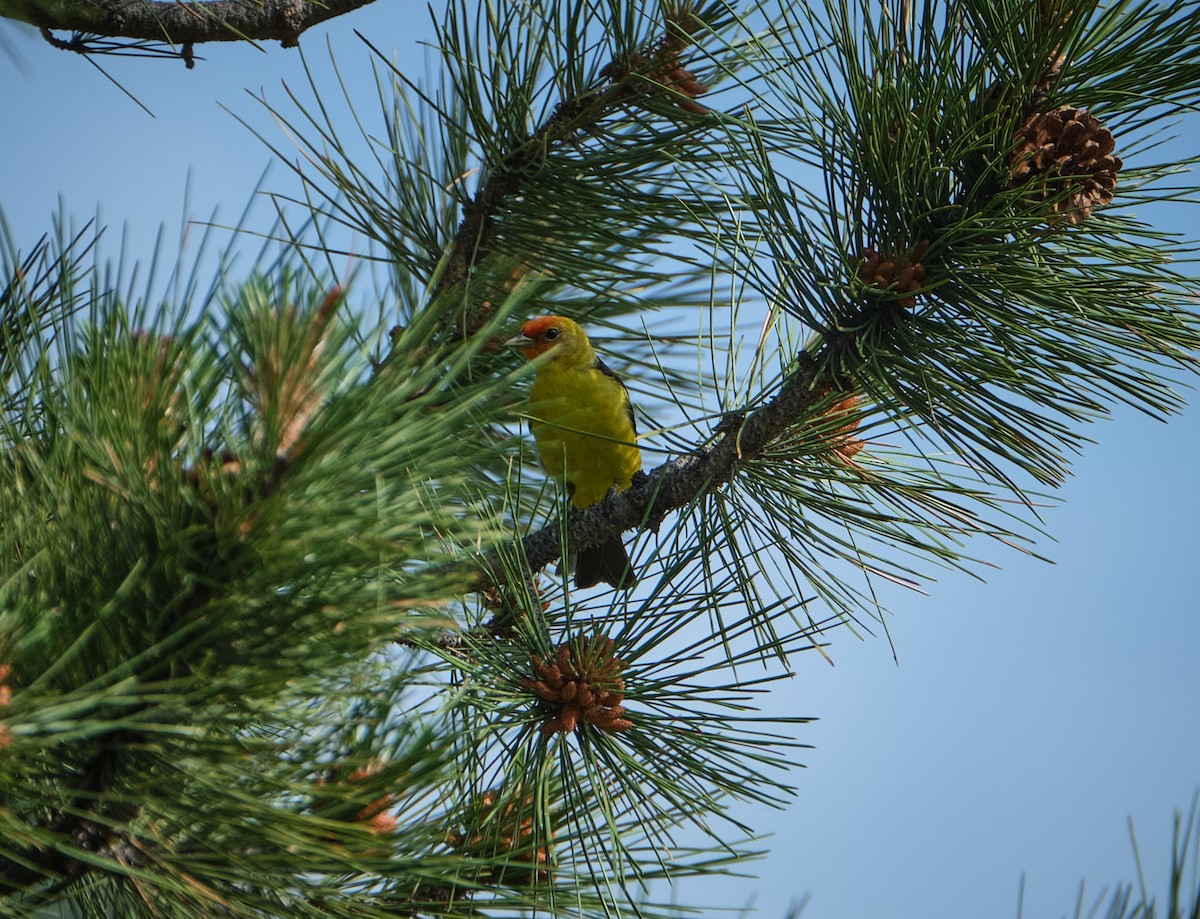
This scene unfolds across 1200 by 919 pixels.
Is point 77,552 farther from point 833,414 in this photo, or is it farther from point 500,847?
point 833,414

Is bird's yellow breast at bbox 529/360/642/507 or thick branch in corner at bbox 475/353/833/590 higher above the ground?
bird's yellow breast at bbox 529/360/642/507

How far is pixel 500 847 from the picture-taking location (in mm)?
1332

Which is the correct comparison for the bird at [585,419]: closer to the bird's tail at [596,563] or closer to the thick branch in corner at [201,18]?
the bird's tail at [596,563]

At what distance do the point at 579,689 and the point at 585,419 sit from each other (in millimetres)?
1392

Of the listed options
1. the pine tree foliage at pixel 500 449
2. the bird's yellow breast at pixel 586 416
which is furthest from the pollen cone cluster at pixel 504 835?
the bird's yellow breast at pixel 586 416

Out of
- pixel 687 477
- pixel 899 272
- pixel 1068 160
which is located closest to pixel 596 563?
pixel 687 477

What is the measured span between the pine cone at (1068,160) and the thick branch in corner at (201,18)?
107cm

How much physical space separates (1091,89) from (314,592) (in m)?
1.09

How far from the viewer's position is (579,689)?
1391 mm

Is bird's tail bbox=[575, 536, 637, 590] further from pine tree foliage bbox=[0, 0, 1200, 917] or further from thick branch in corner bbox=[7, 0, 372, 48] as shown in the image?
thick branch in corner bbox=[7, 0, 372, 48]

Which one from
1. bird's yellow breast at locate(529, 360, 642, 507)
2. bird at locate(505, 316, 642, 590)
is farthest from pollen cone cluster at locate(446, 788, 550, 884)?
bird's yellow breast at locate(529, 360, 642, 507)

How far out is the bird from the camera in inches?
101

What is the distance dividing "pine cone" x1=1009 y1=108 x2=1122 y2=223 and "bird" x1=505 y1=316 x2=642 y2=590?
124cm

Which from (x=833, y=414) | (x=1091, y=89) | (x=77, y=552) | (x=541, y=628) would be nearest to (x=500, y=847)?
(x=541, y=628)
